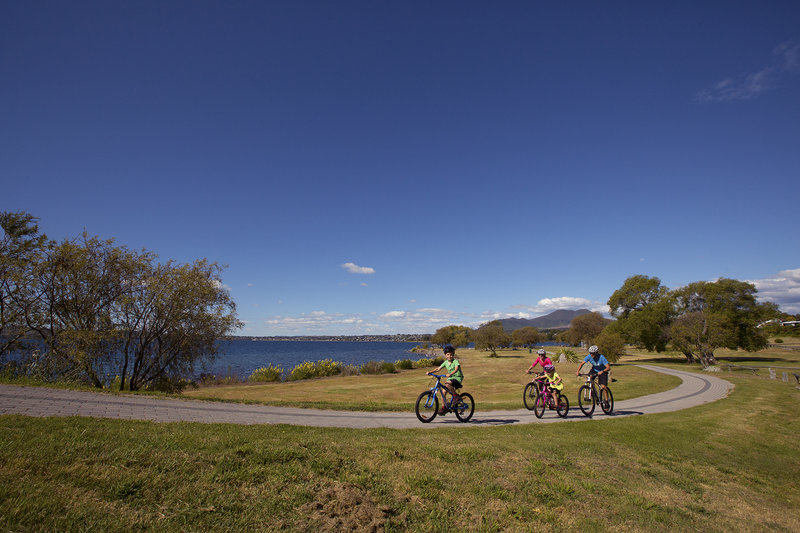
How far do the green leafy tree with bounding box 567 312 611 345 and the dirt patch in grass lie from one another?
2585 inches

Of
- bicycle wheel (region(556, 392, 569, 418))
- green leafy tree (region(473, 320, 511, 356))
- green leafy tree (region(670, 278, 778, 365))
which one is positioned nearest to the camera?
bicycle wheel (region(556, 392, 569, 418))

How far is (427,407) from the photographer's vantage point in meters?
11.2

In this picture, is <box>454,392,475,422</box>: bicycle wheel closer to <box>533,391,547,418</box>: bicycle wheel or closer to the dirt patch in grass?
<box>533,391,547,418</box>: bicycle wheel

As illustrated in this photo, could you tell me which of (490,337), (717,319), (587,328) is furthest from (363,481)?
(587,328)

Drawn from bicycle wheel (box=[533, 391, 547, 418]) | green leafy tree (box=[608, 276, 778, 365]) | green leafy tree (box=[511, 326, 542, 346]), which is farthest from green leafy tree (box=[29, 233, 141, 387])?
green leafy tree (box=[511, 326, 542, 346])

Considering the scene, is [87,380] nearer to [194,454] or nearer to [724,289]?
[194,454]

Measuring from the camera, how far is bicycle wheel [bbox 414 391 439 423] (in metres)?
11.2

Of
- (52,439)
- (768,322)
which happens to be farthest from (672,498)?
(768,322)

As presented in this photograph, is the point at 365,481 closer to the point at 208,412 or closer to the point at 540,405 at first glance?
the point at 208,412

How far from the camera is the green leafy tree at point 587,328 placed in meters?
63.1

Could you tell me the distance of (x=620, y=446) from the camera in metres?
9.07

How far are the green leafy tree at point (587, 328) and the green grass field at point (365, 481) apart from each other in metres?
58.8

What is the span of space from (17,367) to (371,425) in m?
20.0

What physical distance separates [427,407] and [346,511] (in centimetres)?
720
